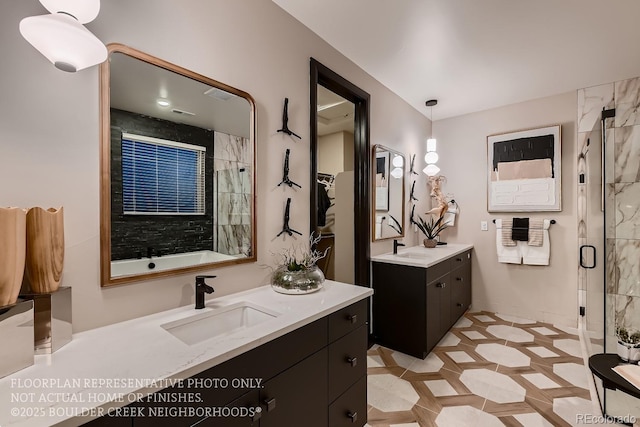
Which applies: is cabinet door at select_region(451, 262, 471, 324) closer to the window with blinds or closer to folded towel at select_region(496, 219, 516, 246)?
folded towel at select_region(496, 219, 516, 246)

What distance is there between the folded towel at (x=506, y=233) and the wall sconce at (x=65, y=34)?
3.93 metres

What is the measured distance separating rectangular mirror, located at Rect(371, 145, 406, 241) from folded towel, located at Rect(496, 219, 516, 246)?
127cm

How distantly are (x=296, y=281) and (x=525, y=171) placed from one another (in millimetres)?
3215

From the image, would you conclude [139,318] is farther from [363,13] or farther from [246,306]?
[363,13]

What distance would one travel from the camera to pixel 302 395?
124 cm

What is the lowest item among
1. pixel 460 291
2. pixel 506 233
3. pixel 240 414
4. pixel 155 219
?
pixel 460 291

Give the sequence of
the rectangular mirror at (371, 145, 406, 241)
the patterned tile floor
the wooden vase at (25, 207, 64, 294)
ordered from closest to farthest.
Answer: the wooden vase at (25, 207, 64, 294) < the patterned tile floor < the rectangular mirror at (371, 145, 406, 241)

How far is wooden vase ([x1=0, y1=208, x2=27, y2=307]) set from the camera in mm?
821

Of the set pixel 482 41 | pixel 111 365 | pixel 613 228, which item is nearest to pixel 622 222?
pixel 613 228

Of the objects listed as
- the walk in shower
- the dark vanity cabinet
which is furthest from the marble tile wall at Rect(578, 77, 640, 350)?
the dark vanity cabinet

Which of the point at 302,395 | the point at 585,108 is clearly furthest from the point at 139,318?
the point at 585,108

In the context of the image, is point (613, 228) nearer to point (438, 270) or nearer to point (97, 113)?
point (438, 270)

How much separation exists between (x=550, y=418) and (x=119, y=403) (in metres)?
2.39

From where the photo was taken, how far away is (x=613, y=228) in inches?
92.4
